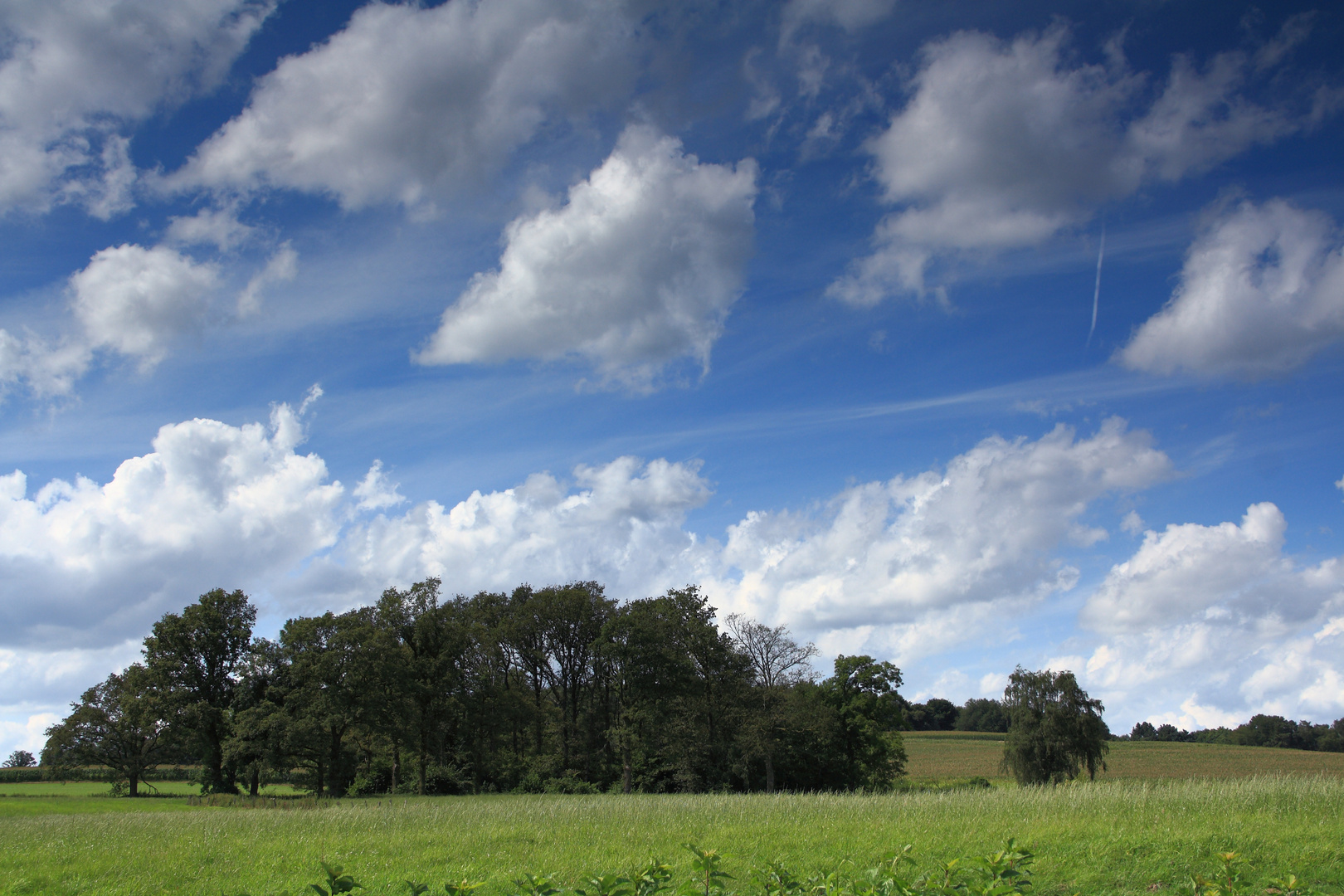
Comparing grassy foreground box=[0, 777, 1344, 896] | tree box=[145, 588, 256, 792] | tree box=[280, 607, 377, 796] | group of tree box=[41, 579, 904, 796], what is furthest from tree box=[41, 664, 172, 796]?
grassy foreground box=[0, 777, 1344, 896]

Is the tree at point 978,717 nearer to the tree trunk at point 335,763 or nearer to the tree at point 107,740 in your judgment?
the tree trunk at point 335,763

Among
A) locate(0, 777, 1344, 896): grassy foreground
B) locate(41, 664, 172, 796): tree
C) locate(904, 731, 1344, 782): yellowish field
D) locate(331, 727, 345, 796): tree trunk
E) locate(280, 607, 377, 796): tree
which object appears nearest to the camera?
locate(0, 777, 1344, 896): grassy foreground

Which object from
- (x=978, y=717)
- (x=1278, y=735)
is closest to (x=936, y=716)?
(x=978, y=717)

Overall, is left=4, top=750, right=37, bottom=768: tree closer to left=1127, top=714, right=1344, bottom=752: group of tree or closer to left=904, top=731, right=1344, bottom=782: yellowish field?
left=904, top=731, right=1344, bottom=782: yellowish field

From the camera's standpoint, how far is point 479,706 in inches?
2082

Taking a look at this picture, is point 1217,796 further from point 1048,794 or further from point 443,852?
point 443,852

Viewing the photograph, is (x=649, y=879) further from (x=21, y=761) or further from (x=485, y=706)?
(x=21, y=761)

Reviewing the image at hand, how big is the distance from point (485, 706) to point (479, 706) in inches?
37.2

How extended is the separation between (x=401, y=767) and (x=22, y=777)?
46.5 metres

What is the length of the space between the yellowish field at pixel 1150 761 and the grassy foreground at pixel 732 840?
156 ft

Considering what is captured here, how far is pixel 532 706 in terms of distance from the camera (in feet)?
193

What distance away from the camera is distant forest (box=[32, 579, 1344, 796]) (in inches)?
1880

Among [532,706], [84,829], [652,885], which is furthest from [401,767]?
[652,885]

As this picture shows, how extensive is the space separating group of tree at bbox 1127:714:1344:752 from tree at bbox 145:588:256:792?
132m
